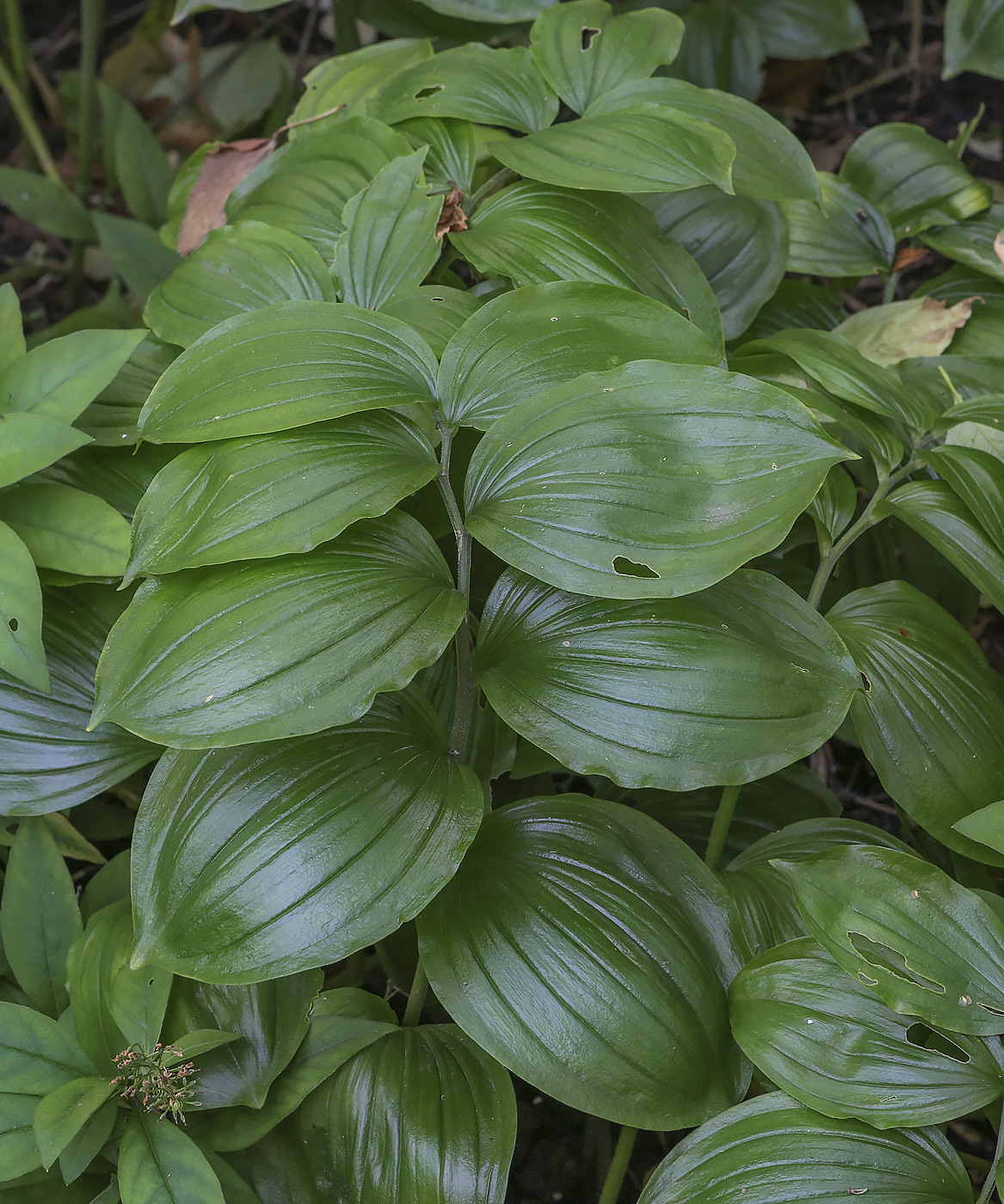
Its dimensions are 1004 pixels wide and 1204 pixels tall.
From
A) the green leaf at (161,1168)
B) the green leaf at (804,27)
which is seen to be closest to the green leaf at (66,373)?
the green leaf at (161,1168)

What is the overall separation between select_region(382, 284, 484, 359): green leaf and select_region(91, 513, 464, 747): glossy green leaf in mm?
320

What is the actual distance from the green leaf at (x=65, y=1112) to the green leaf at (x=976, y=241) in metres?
1.52

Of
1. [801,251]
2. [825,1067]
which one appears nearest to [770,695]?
[825,1067]

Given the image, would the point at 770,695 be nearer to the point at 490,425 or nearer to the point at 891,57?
the point at 490,425

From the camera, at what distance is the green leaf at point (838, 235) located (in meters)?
1.48

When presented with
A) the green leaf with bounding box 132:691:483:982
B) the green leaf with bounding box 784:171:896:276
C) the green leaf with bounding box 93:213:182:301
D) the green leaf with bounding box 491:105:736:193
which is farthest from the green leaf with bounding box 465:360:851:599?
the green leaf with bounding box 93:213:182:301

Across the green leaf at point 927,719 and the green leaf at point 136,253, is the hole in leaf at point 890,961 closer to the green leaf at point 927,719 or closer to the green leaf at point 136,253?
the green leaf at point 927,719

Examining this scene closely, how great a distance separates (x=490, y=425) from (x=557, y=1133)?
894 mm

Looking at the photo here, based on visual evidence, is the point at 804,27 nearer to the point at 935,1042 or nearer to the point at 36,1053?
the point at 935,1042

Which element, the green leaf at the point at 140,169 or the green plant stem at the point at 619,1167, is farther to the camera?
the green leaf at the point at 140,169

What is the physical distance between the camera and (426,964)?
889 millimetres

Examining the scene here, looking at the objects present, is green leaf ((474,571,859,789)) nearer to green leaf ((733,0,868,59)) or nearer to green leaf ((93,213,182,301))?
green leaf ((93,213,182,301))

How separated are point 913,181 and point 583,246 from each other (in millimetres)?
693

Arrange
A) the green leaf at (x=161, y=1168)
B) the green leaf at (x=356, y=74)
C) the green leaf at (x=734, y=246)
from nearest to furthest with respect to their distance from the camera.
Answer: the green leaf at (x=161, y=1168)
the green leaf at (x=734, y=246)
the green leaf at (x=356, y=74)
